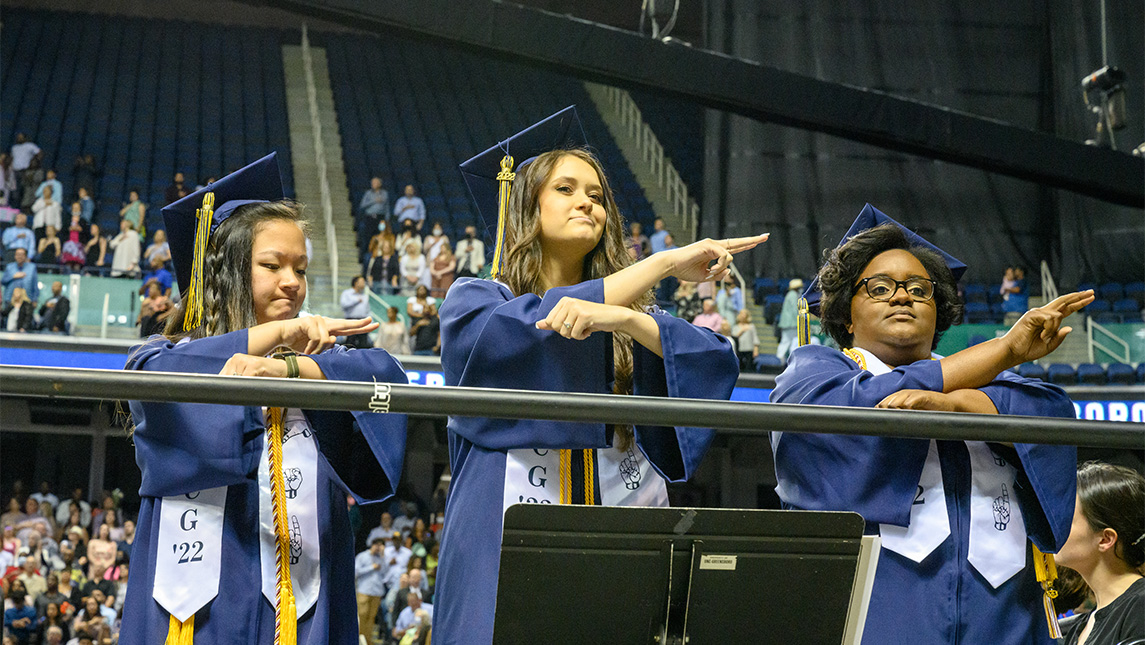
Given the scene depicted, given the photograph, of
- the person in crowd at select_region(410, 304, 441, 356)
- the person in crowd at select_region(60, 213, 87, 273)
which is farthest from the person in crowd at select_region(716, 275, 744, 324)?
the person in crowd at select_region(60, 213, 87, 273)

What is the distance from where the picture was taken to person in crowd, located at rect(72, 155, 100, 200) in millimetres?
15352

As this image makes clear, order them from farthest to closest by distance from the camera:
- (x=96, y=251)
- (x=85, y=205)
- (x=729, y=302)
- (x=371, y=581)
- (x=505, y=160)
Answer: (x=85, y=205) → (x=729, y=302) → (x=96, y=251) → (x=371, y=581) → (x=505, y=160)

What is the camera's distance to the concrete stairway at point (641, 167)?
17.8 metres

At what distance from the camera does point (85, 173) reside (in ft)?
51.3

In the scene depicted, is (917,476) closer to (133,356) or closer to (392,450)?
(392,450)

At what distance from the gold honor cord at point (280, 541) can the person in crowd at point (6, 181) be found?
44.2ft

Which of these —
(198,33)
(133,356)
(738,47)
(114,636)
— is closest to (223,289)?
(133,356)

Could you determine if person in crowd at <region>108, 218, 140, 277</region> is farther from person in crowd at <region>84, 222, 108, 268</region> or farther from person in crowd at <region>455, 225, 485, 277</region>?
person in crowd at <region>455, 225, 485, 277</region>

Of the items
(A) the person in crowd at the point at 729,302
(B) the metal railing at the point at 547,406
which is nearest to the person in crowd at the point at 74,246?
(A) the person in crowd at the point at 729,302

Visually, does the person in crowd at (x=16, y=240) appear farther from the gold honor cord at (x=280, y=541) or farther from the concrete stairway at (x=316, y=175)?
the gold honor cord at (x=280, y=541)

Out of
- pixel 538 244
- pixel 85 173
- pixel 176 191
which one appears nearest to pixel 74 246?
pixel 176 191

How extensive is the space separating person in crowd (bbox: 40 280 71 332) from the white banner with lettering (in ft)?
33.2

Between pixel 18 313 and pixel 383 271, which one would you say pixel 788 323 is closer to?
pixel 383 271

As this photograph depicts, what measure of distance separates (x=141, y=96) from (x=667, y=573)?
19805mm
